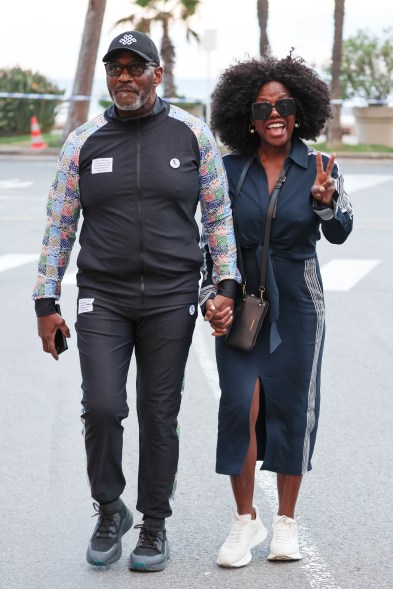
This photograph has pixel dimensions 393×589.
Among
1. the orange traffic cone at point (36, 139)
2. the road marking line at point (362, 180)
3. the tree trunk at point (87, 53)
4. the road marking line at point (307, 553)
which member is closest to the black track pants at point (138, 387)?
the road marking line at point (307, 553)

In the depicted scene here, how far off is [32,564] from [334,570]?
1163 millimetres

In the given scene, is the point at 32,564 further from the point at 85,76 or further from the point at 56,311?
the point at 85,76

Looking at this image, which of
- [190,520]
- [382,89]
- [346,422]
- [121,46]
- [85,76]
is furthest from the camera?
[382,89]

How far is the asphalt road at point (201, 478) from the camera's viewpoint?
5320 mm

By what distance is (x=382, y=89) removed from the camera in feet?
137

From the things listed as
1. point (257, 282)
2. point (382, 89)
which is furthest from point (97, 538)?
point (382, 89)

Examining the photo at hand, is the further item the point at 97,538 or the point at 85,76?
the point at 85,76

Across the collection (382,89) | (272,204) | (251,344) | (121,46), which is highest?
(121,46)

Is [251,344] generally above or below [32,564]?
above

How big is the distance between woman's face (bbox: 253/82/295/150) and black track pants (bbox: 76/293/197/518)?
0.72 metres

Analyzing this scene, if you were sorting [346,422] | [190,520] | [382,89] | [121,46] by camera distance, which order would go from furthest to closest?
[382,89] → [346,422] → [190,520] → [121,46]

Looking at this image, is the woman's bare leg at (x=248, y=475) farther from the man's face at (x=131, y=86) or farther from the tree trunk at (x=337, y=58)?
the tree trunk at (x=337, y=58)

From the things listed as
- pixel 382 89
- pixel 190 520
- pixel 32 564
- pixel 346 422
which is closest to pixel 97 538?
pixel 32 564

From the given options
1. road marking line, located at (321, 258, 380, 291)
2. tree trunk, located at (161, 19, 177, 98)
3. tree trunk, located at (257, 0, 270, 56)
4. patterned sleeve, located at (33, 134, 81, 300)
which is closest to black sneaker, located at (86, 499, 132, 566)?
patterned sleeve, located at (33, 134, 81, 300)
